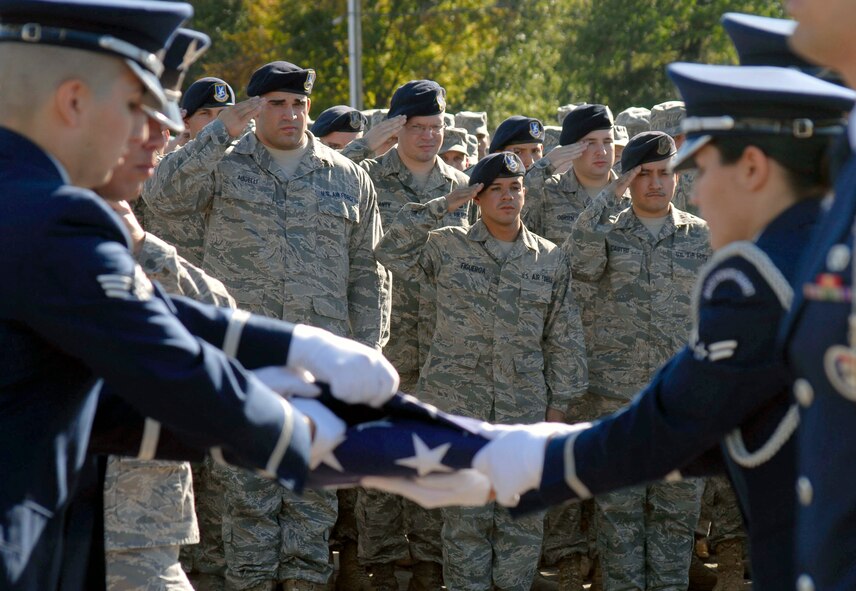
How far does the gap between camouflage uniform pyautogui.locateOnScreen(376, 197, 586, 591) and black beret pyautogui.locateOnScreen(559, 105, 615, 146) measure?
6.57 ft

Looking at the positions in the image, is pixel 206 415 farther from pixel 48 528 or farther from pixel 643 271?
pixel 643 271

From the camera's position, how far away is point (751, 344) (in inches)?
117

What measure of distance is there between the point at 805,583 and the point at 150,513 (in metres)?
2.77

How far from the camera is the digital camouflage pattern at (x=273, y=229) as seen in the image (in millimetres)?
7320

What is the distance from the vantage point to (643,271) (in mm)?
7633

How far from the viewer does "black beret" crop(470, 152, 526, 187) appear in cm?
742

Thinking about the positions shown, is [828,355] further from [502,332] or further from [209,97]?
[209,97]

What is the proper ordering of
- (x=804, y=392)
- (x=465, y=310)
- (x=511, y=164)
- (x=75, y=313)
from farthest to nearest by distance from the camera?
1. (x=511, y=164)
2. (x=465, y=310)
3. (x=75, y=313)
4. (x=804, y=392)

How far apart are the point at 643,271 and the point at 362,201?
1.55m

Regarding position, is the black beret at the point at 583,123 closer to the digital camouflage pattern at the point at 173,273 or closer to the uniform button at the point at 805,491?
the digital camouflage pattern at the point at 173,273

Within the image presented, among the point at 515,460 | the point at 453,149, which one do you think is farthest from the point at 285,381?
the point at 453,149

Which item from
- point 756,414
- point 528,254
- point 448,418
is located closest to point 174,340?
point 448,418

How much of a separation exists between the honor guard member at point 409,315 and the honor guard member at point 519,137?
0.84 metres

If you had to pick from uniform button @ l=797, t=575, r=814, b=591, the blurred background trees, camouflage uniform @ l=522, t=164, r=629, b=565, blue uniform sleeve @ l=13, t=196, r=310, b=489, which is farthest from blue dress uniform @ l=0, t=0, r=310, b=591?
the blurred background trees
